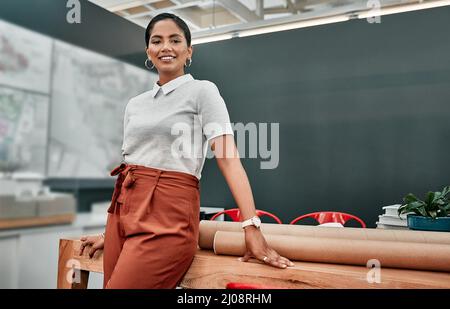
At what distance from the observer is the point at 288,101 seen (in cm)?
384

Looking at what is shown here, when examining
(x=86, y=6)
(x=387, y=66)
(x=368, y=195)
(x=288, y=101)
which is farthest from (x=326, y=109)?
(x=86, y=6)

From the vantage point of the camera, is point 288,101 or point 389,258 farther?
point 288,101

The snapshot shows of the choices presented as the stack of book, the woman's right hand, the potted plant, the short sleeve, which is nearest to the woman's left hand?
the short sleeve

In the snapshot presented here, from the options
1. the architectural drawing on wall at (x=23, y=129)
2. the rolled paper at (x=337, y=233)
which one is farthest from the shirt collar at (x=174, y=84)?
the architectural drawing on wall at (x=23, y=129)

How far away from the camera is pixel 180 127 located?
95 cm

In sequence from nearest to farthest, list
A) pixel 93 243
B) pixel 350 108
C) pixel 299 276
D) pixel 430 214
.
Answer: pixel 299 276, pixel 93 243, pixel 430 214, pixel 350 108

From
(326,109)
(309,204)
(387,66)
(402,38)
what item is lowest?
(309,204)

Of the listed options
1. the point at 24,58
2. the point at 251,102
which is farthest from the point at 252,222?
the point at 251,102

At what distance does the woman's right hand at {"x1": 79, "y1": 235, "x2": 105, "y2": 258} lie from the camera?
1058 mm

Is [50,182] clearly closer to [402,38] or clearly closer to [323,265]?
[323,265]

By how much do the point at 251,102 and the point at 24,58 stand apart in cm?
233

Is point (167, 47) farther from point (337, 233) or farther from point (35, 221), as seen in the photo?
point (35, 221)

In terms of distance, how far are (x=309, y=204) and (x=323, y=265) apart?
286 cm

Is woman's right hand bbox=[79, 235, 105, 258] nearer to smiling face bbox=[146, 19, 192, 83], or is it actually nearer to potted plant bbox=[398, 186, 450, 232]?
smiling face bbox=[146, 19, 192, 83]
